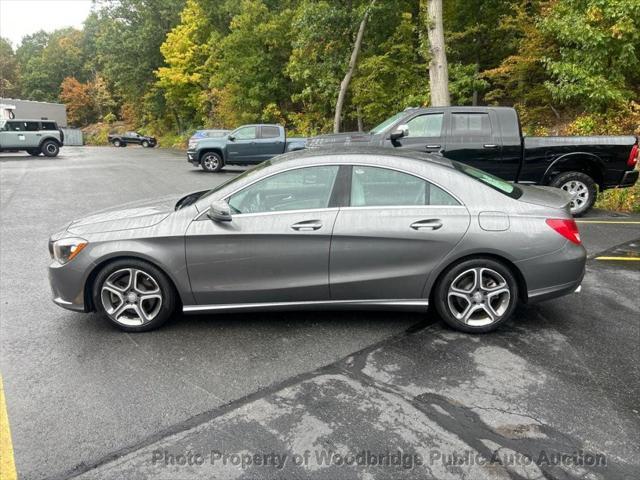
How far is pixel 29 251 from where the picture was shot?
23.3 feet

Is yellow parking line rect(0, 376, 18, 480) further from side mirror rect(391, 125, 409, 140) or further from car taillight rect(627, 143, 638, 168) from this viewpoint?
car taillight rect(627, 143, 638, 168)

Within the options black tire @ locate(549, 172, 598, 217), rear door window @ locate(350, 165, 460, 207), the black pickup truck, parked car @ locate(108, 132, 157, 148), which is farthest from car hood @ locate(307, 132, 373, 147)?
parked car @ locate(108, 132, 157, 148)

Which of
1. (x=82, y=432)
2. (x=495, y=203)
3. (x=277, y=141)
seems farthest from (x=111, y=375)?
(x=277, y=141)

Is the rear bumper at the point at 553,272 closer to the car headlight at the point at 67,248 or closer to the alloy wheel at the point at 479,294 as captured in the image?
the alloy wheel at the point at 479,294

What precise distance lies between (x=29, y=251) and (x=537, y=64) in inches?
692

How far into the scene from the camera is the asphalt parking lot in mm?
2711

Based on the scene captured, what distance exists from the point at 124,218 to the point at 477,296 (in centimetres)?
312

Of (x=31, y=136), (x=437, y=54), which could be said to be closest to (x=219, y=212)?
(x=437, y=54)

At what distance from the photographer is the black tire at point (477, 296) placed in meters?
4.16

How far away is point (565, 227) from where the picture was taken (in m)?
4.17

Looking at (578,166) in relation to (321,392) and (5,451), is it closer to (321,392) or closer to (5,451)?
(321,392)

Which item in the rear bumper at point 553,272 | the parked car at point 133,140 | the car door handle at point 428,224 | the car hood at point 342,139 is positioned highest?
the parked car at point 133,140

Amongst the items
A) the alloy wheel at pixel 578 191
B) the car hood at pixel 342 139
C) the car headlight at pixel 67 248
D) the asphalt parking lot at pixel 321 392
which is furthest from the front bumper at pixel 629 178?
the car headlight at pixel 67 248

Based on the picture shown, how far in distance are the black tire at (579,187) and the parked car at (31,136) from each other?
25.1 metres
